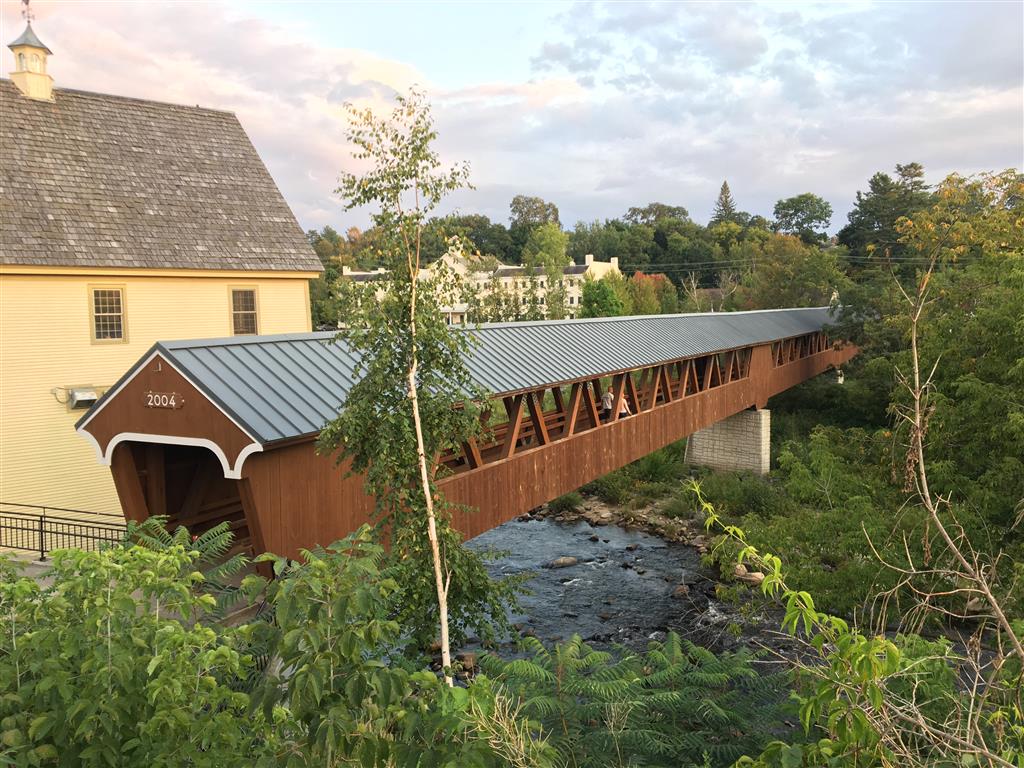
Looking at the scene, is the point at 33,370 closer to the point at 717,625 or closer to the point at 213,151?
the point at 213,151

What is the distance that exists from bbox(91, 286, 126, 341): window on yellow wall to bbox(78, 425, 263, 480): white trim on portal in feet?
26.7

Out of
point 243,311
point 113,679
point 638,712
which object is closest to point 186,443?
point 113,679

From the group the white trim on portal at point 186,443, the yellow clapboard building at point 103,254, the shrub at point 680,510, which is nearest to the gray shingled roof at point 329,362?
the white trim on portal at point 186,443

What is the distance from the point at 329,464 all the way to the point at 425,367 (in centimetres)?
289

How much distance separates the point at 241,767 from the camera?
144 inches

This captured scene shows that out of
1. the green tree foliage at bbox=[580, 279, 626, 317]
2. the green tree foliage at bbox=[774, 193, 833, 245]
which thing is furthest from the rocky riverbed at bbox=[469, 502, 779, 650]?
the green tree foliage at bbox=[774, 193, 833, 245]

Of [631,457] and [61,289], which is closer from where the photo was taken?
[61,289]

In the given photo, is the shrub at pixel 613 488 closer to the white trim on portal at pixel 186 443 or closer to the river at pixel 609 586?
the river at pixel 609 586

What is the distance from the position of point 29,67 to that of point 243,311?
7.73m

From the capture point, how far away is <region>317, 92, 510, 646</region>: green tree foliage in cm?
737

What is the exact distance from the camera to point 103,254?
17.2 meters

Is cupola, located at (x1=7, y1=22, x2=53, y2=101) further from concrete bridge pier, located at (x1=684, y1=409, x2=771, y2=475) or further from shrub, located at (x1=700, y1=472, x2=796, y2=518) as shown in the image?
concrete bridge pier, located at (x1=684, y1=409, x2=771, y2=475)

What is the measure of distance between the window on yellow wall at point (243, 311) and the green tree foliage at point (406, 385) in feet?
43.4

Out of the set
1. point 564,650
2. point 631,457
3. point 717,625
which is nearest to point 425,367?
point 564,650
